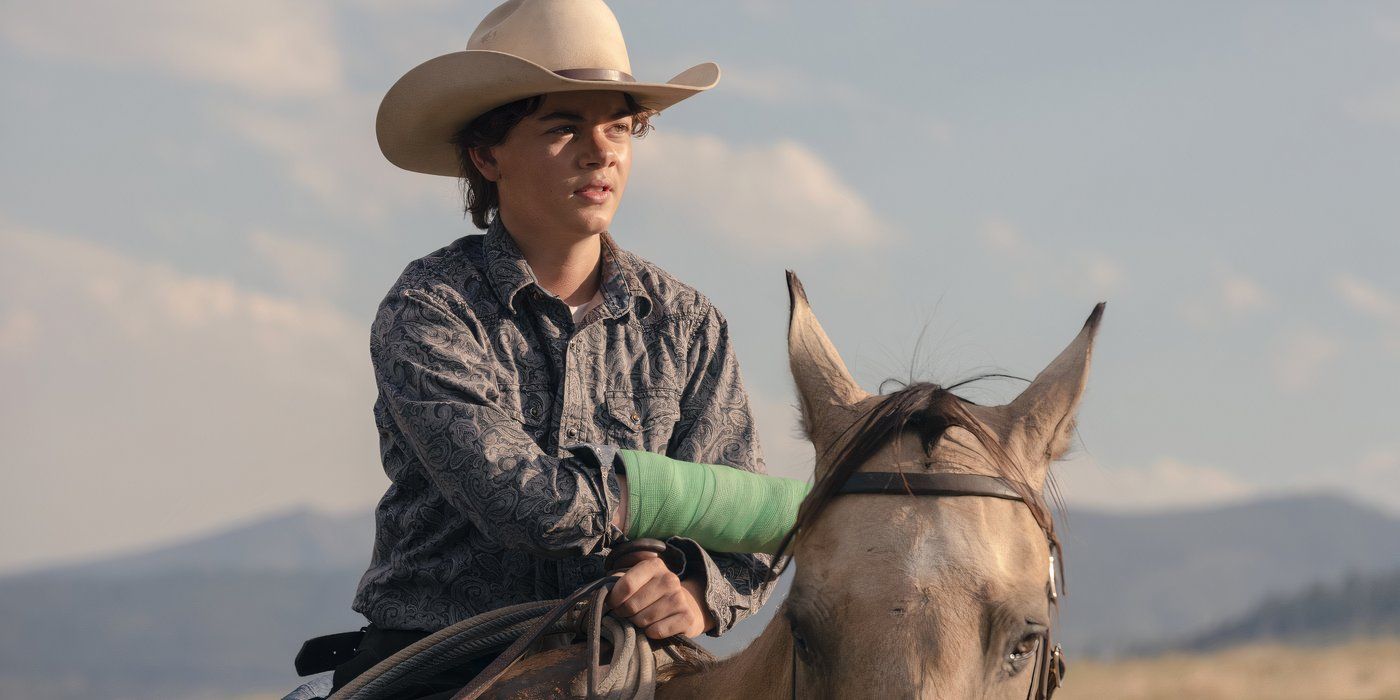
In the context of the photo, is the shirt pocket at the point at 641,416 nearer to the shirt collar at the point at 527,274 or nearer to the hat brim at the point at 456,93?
the shirt collar at the point at 527,274

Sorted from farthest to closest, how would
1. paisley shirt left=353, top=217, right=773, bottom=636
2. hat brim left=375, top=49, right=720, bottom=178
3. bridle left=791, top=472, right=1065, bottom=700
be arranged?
hat brim left=375, top=49, right=720, bottom=178
paisley shirt left=353, top=217, right=773, bottom=636
bridle left=791, top=472, right=1065, bottom=700

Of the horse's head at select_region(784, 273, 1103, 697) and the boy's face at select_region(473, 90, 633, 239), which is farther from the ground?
the boy's face at select_region(473, 90, 633, 239)

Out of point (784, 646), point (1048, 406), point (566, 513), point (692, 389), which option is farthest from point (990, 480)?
point (692, 389)

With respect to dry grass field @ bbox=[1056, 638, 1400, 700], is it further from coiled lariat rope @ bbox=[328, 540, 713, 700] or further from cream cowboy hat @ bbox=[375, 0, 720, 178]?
coiled lariat rope @ bbox=[328, 540, 713, 700]

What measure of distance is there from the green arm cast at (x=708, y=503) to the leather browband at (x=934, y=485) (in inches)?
27.8

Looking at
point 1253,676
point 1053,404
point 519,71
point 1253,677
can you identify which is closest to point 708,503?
point 1053,404

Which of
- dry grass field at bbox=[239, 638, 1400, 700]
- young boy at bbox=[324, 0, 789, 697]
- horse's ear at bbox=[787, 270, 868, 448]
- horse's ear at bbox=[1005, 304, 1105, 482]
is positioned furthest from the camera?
dry grass field at bbox=[239, 638, 1400, 700]

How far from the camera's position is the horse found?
10.1 feet

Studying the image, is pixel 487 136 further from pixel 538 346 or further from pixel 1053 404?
pixel 1053 404

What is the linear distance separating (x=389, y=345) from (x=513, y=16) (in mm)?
1241

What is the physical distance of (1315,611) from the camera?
11994cm

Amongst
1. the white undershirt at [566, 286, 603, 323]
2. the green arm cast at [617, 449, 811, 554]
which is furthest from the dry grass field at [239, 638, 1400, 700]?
the green arm cast at [617, 449, 811, 554]

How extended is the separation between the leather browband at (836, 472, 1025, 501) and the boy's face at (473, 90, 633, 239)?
1623 mm

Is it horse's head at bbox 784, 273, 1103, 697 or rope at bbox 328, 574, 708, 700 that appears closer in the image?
horse's head at bbox 784, 273, 1103, 697
